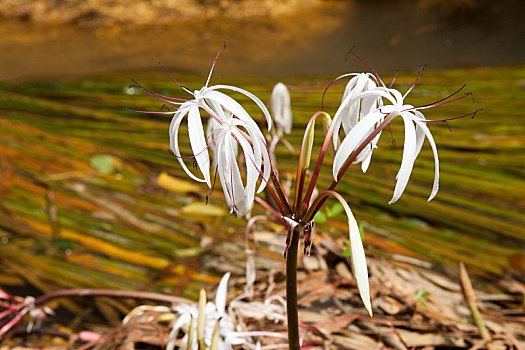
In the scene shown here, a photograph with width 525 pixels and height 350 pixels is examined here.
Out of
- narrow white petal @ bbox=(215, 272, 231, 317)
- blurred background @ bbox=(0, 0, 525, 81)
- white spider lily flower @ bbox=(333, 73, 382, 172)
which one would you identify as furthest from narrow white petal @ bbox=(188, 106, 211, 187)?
blurred background @ bbox=(0, 0, 525, 81)

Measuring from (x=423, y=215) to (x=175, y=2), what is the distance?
169 cm

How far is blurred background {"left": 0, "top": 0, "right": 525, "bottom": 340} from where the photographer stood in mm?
904

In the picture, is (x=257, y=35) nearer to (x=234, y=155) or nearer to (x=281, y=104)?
(x=281, y=104)

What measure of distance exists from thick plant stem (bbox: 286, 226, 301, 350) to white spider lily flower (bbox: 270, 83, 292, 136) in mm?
282

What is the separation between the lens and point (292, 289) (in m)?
0.38

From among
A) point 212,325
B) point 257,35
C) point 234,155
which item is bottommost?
point 212,325

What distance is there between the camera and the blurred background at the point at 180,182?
904 millimetres

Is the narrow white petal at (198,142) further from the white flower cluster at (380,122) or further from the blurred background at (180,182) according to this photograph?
the blurred background at (180,182)

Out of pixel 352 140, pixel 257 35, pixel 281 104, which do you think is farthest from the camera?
pixel 257 35

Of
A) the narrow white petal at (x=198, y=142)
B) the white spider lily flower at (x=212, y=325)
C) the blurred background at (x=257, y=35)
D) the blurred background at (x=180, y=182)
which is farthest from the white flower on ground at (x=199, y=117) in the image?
the blurred background at (x=257, y=35)

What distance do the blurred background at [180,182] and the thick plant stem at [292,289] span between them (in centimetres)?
25

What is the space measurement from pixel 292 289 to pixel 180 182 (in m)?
0.72

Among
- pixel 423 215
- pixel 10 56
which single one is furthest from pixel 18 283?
pixel 10 56

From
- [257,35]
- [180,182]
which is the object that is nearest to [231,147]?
[180,182]
